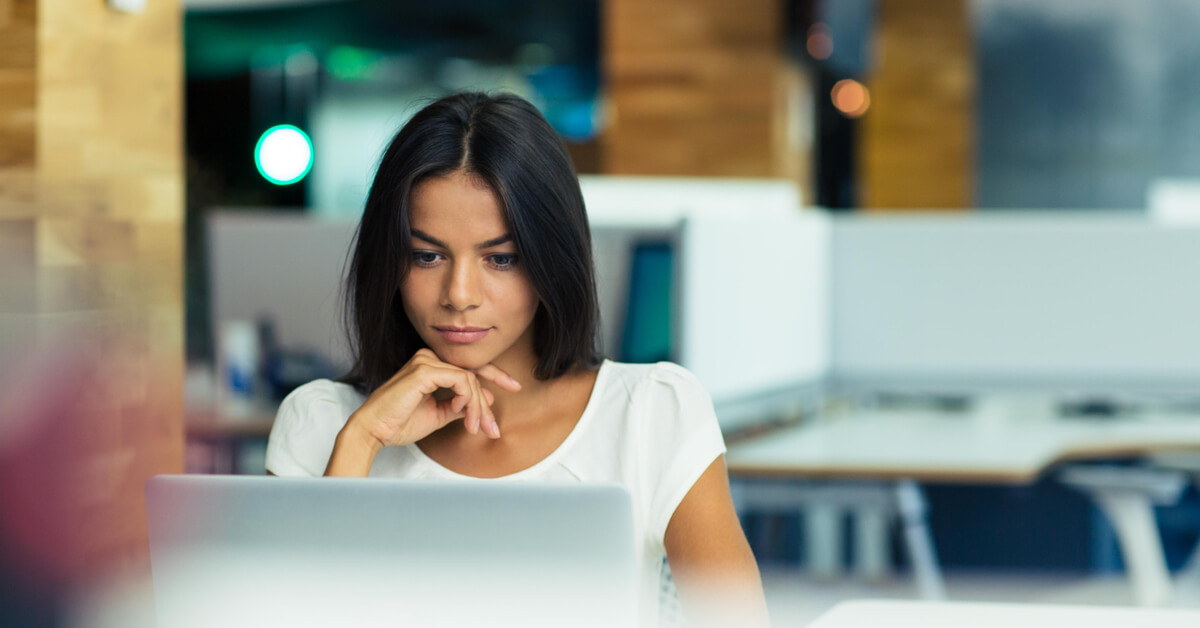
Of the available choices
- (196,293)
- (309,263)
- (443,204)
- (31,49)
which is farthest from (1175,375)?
(196,293)

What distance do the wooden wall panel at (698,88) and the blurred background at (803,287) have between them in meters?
0.01

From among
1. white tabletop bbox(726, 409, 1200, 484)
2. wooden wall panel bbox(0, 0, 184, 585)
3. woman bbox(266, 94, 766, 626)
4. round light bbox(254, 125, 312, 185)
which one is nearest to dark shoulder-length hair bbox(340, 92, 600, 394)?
woman bbox(266, 94, 766, 626)

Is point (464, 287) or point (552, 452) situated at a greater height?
point (464, 287)

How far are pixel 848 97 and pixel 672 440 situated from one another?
9.32m

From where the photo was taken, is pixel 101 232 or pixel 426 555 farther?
pixel 101 232

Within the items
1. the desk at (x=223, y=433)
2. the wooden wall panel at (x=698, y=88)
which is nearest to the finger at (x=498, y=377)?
the desk at (x=223, y=433)

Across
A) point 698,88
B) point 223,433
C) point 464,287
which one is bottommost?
point 223,433

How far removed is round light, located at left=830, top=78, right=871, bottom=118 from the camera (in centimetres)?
989

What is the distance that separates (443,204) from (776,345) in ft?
5.63

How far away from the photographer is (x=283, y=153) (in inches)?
387

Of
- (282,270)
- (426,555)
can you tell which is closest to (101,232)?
(426,555)

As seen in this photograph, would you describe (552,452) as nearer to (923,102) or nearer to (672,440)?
(672,440)

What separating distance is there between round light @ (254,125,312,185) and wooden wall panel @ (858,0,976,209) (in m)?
5.02

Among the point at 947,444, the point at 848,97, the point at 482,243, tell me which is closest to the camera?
the point at 482,243
